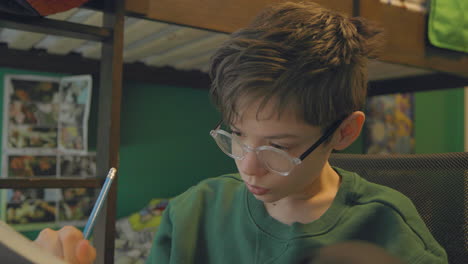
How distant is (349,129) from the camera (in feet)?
2.17

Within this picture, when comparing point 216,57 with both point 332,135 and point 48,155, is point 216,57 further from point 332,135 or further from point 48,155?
point 48,155

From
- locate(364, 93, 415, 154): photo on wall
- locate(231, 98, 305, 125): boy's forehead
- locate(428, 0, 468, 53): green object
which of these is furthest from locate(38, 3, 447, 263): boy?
locate(364, 93, 415, 154): photo on wall

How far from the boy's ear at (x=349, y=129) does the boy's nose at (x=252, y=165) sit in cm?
12

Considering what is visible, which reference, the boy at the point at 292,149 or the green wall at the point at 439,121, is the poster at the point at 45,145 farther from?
the green wall at the point at 439,121

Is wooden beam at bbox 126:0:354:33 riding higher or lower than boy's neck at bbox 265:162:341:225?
higher

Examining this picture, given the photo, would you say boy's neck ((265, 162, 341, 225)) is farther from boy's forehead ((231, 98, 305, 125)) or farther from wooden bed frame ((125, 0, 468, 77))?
wooden bed frame ((125, 0, 468, 77))

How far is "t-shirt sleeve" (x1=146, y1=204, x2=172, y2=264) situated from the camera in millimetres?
766

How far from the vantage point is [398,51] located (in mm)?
1941

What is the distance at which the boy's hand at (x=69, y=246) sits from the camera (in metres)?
0.46

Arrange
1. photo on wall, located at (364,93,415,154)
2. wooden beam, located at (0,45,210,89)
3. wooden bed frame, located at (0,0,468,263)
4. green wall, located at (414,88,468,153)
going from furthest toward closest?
green wall, located at (414,88,468,153), photo on wall, located at (364,93,415,154), wooden beam, located at (0,45,210,89), wooden bed frame, located at (0,0,468,263)

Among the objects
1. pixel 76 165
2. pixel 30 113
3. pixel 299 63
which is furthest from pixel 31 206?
pixel 299 63

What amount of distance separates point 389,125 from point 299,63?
370 centimetres

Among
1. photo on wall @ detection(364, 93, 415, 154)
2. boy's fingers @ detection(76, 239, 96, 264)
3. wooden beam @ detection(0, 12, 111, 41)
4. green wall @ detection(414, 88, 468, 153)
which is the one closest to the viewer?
boy's fingers @ detection(76, 239, 96, 264)

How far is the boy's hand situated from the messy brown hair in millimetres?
266
